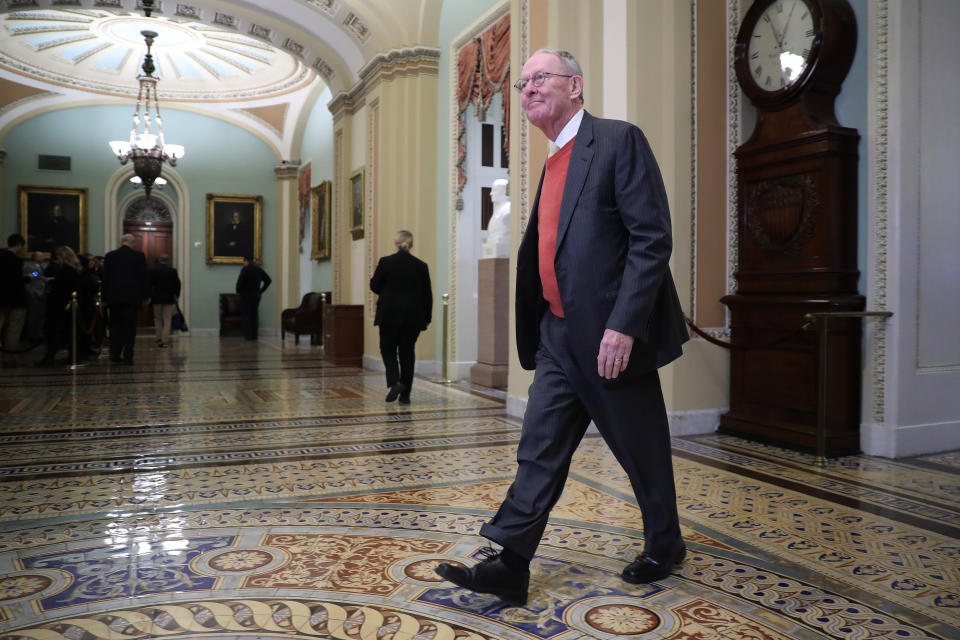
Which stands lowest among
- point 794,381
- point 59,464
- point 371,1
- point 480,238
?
point 59,464

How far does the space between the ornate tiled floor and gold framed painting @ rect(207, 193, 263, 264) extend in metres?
12.6

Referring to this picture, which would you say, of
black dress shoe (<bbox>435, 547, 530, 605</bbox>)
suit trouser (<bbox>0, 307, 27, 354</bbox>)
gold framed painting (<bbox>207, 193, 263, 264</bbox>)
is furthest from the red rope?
gold framed painting (<bbox>207, 193, 263, 264</bbox>)

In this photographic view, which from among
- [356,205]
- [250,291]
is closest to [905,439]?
[356,205]

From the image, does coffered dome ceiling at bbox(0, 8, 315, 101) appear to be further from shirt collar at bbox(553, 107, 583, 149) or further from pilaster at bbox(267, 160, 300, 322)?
shirt collar at bbox(553, 107, 583, 149)

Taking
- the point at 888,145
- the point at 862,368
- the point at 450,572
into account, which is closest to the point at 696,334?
the point at 862,368

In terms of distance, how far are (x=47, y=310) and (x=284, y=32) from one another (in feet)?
16.6

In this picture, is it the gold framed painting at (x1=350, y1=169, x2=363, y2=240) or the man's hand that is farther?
the gold framed painting at (x1=350, y1=169, x2=363, y2=240)

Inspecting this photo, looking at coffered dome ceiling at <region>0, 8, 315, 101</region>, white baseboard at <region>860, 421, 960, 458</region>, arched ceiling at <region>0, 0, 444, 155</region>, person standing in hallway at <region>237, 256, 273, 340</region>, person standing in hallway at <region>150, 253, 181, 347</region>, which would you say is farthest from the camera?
person standing in hallway at <region>237, 256, 273, 340</region>

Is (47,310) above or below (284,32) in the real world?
below

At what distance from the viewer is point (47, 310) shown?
380 inches

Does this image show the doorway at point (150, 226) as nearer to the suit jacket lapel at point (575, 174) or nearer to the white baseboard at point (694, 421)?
the white baseboard at point (694, 421)

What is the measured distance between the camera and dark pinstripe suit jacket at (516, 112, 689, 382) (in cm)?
204

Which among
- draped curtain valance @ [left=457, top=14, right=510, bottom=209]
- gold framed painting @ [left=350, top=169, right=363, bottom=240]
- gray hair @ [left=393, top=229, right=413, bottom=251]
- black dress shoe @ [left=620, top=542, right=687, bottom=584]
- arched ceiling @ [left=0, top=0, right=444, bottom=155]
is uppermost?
arched ceiling @ [left=0, top=0, right=444, bottom=155]

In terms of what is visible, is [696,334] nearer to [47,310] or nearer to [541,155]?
[541,155]
